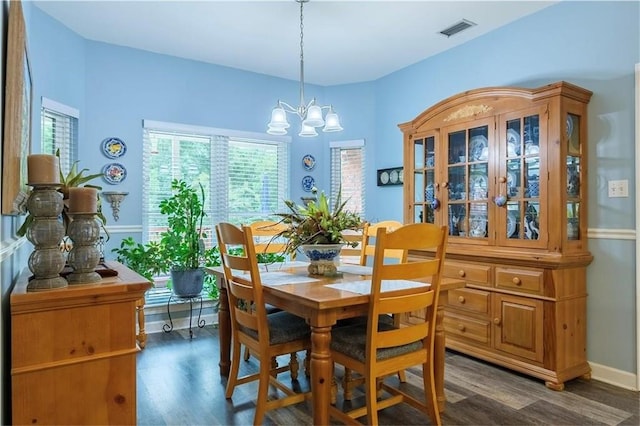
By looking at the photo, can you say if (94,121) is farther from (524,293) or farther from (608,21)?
(608,21)

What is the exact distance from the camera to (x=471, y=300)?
3064 mm

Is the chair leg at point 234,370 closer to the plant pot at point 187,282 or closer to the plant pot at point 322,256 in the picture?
the plant pot at point 322,256

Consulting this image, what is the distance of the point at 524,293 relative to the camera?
108 inches

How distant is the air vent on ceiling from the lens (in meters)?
3.33

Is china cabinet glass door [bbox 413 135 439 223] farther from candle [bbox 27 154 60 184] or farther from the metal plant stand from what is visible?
candle [bbox 27 154 60 184]

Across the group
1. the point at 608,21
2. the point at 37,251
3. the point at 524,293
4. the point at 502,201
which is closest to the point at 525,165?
the point at 502,201

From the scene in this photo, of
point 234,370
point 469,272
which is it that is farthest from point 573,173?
point 234,370

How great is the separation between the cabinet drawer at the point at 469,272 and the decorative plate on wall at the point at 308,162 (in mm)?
2254

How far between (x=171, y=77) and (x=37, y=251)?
10.4 feet

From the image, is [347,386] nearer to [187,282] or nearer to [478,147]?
[187,282]

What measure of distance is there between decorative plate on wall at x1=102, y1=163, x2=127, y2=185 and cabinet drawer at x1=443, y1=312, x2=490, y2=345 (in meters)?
3.17

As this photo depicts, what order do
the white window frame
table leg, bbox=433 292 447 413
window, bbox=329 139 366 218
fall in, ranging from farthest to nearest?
window, bbox=329 139 366 218, the white window frame, table leg, bbox=433 292 447 413

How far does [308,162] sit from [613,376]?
3.51 metres

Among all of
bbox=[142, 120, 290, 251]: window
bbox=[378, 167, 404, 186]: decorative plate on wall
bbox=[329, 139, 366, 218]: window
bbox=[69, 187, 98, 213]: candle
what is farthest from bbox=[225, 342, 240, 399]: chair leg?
bbox=[329, 139, 366, 218]: window
